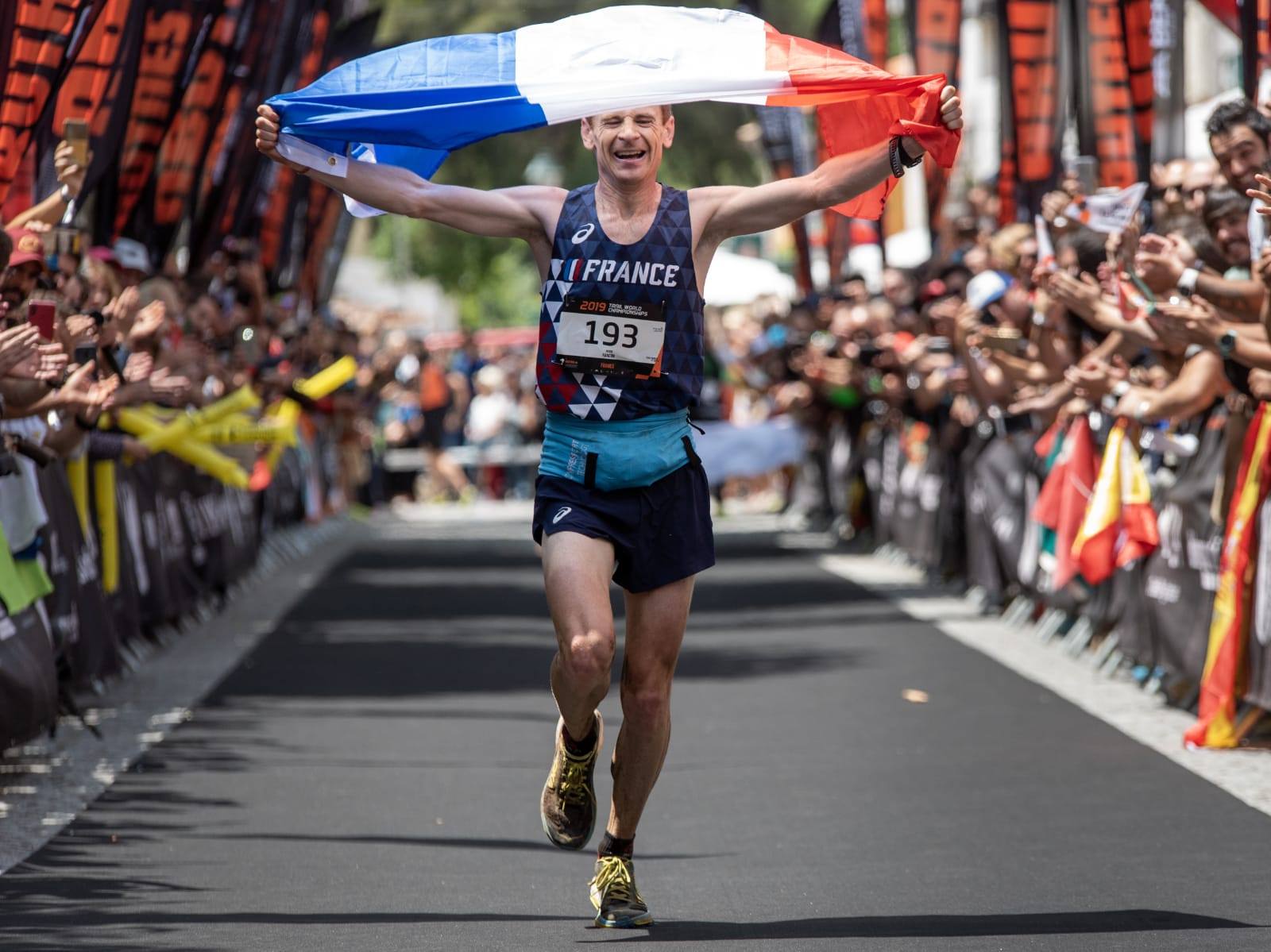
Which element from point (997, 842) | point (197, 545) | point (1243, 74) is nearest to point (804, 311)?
point (197, 545)

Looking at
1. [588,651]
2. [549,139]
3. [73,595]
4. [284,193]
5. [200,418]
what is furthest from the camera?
[549,139]

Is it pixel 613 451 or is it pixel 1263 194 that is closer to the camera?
pixel 613 451

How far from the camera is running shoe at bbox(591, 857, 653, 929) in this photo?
21.3ft

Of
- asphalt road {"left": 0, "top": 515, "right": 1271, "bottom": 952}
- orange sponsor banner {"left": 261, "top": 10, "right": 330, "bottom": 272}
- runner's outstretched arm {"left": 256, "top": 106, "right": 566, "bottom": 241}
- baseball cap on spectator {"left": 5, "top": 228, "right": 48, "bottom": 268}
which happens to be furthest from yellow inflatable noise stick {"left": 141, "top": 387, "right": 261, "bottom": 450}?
orange sponsor banner {"left": 261, "top": 10, "right": 330, "bottom": 272}

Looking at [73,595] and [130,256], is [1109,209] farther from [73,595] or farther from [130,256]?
[130,256]

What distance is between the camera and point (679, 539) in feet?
21.7

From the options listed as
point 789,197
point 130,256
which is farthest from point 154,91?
point 789,197

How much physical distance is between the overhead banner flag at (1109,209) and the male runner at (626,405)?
5.05m

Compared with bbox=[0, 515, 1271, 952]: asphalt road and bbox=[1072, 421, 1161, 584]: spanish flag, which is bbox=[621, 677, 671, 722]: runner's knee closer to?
bbox=[0, 515, 1271, 952]: asphalt road

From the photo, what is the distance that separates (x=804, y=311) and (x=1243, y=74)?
12.9 m

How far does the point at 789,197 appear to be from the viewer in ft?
22.2

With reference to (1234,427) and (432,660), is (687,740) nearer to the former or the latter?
(1234,427)

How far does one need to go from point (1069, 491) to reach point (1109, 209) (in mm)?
1693

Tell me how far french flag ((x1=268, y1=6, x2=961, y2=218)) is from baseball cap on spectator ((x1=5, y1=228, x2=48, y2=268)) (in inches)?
98.8
